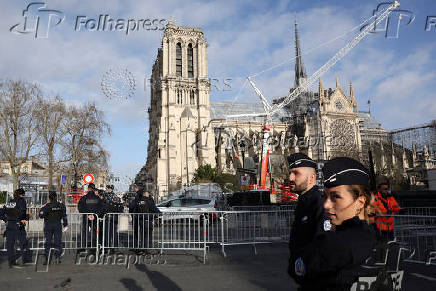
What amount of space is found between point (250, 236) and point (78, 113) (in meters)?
30.7

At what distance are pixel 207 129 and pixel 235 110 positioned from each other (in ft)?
71.4

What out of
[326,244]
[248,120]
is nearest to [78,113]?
[326,244]

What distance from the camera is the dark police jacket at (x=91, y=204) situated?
9633mm

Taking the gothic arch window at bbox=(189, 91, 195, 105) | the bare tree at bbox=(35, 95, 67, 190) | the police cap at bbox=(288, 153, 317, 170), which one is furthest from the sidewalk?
the gothic arch window at bbox=(189, 91, 195, 105)

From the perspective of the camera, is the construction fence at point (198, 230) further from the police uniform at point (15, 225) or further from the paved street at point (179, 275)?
the police uniform at point (15, 225)

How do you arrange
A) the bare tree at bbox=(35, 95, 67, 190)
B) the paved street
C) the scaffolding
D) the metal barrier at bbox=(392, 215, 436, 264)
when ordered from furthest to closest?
the scaffolding, the bare tree at bbox=(35, 95, 67, 190), the metal barrier at bbox=(392, 215, 436, 264), the paved street

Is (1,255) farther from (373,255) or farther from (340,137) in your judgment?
(340,137)

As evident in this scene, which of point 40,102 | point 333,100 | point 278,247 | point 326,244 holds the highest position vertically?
point 333,100

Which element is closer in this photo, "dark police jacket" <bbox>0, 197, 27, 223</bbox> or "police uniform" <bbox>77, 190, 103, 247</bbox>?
"dark police jacket" <bbox>0, 197, 27, 223</bbox>

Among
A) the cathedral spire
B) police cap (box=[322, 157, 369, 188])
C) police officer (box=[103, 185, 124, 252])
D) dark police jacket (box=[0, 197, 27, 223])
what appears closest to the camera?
police cap (box=[322, 157, 369, 188])

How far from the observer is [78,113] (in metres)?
36.2

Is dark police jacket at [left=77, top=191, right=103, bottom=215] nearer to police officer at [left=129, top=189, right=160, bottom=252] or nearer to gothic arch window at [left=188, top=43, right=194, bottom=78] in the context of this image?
police officer at [left=129, top=189, right=160, bottom=252]

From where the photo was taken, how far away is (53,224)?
8570 millimetres

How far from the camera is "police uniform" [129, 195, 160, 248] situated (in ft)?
30.8
